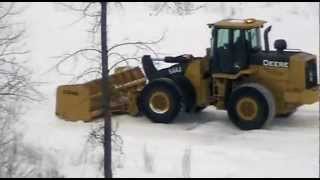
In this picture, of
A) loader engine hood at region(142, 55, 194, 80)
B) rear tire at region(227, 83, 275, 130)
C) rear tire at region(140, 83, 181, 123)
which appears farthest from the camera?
loader engine hood at region(142, 55, 194, 80)

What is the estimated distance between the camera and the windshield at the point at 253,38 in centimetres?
1391

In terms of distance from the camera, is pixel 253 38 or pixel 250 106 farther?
pixel 253 38

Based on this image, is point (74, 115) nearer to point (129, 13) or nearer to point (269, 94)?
point (269, 94)

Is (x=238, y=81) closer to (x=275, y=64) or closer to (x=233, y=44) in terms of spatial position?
(x=233, y=44)

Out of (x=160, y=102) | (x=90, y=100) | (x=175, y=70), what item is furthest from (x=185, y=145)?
(x=90, y=100)

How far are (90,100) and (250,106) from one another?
3271 mm

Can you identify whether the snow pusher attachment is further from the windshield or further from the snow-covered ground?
the windshield

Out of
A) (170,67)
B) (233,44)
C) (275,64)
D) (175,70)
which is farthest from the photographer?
(170,67)

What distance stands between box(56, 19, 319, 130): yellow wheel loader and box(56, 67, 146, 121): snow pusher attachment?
6.1 inches

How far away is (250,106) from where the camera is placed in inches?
537

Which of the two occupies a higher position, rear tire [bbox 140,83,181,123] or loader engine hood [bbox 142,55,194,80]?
loader engine hood [bbox 142,55,194,80]

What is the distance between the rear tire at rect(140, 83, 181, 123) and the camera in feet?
46.8

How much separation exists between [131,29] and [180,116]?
1007 centimetres

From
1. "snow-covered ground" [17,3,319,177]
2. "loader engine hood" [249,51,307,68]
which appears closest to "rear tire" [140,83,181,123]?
"snow-covered ground" [17,3,319,177]
